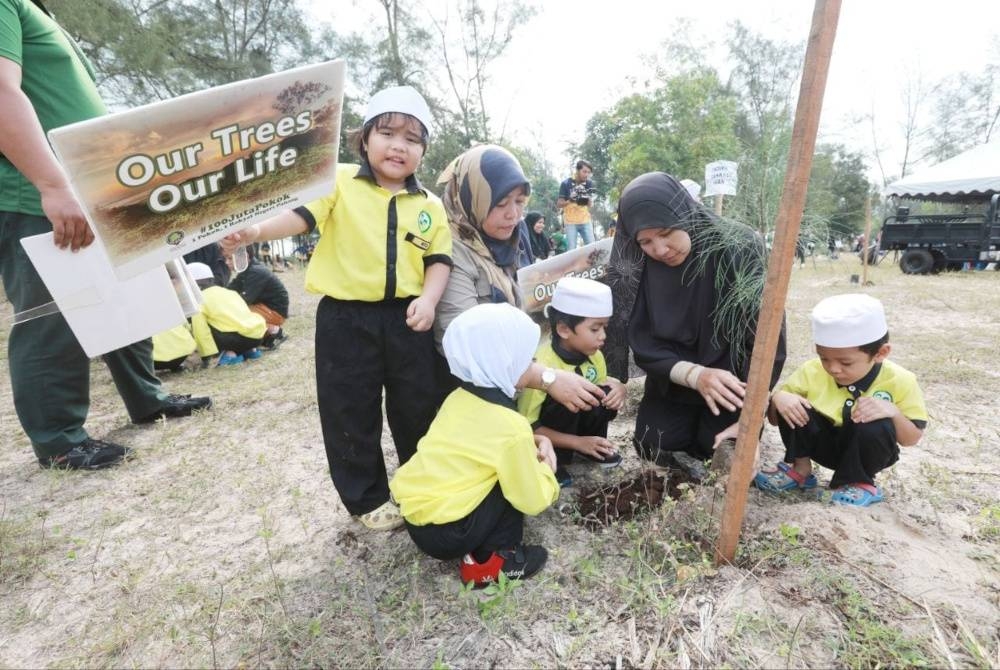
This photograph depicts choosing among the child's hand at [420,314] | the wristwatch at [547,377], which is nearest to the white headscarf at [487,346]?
the child's hand at [420,314]

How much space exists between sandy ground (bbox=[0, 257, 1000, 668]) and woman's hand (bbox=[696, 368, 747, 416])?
0.33 meters

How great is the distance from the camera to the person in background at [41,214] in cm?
178

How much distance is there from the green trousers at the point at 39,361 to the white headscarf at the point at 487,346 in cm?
191

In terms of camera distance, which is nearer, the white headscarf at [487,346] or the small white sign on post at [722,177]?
the white headscarf at [487,346]

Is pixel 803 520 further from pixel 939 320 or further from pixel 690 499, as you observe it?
pixel 939 320

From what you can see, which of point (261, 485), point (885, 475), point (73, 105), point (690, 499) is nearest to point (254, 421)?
point (261, 485)

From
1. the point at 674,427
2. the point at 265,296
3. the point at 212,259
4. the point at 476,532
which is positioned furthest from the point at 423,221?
the point at 212,259

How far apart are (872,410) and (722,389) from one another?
0.50 meters

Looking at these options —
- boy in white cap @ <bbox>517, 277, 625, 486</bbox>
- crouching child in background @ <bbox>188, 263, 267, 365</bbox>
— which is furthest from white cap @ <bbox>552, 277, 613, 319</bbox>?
crouching child in background @ <bbox>188, 263, 267, 365</bbox>

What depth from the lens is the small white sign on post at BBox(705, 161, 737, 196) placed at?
1766 millimetres

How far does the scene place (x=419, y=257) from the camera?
1.74 metres

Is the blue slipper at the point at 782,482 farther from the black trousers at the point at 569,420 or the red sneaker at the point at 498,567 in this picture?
the red sneaker at the point at 498,567

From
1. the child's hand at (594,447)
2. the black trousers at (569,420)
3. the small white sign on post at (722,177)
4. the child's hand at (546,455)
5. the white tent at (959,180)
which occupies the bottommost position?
the white tent at (959,180)

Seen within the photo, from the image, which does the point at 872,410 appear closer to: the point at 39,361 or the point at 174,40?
the point at 39,361
